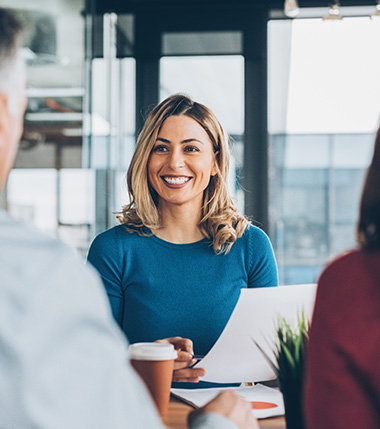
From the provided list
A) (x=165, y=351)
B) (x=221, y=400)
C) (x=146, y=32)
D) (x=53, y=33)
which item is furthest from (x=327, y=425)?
(x=146, y=32)

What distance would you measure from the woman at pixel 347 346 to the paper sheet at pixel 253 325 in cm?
51

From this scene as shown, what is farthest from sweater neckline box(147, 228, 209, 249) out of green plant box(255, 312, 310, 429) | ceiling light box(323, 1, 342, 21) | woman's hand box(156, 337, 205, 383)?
ceiling light box(323, 1, 342, 21)

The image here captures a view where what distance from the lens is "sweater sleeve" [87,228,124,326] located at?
1.82 m

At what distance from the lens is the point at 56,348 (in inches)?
22.6

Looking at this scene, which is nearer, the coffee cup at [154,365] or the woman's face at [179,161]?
the coffee cup at [154,365]

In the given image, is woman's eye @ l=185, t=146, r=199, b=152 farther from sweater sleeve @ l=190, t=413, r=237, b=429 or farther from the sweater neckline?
sweater sleeve @ l=190, t=413, r=237, b=429

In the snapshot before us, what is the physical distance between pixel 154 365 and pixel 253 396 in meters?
0.31

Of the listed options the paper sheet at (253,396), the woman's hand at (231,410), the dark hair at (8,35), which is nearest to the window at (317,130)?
the paper sheet at (253,396)

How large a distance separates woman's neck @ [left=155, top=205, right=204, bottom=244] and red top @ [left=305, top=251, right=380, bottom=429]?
1.20m

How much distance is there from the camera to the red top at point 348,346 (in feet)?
2.33

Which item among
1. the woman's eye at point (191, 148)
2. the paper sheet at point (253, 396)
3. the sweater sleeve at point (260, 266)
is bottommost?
the paper sheet at point (253, 396)

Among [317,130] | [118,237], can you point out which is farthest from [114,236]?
[317,130]

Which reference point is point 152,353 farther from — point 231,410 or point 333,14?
point 333,14

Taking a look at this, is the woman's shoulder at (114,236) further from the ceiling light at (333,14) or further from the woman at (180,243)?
the ceiling light at (333,14)
